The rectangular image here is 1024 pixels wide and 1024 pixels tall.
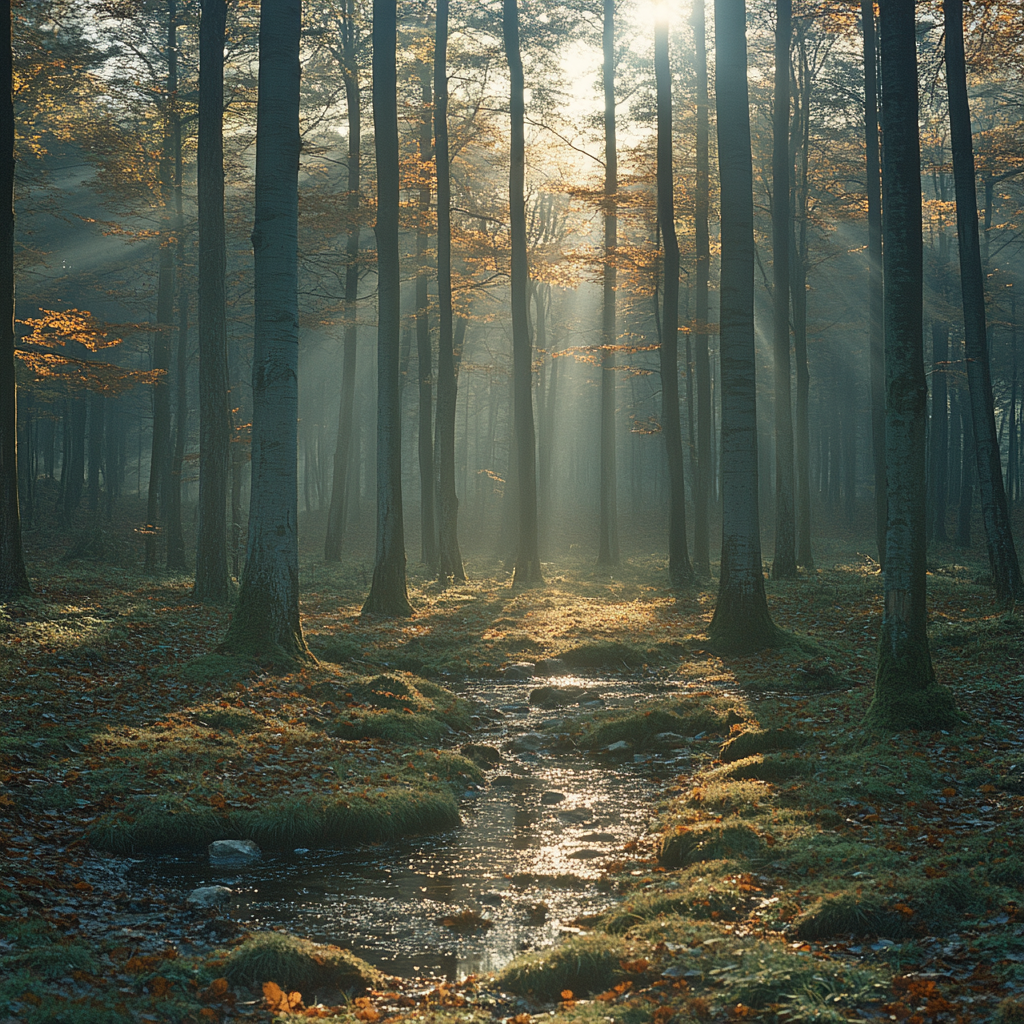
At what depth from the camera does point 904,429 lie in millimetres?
7094

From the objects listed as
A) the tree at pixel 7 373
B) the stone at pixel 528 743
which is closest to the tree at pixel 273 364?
the stone at pixel 528 743

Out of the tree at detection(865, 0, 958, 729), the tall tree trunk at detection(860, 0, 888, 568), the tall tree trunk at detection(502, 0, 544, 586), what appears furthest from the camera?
the tall tree trunk at detection(502, 0, 544, 586)

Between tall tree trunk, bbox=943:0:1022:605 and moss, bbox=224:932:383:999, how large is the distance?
1155 cm

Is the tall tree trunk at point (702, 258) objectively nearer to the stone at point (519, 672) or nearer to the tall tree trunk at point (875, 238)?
the tall tree trunk at point (875, 238)

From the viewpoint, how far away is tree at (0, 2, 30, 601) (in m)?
11.8

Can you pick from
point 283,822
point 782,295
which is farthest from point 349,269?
point 283,822

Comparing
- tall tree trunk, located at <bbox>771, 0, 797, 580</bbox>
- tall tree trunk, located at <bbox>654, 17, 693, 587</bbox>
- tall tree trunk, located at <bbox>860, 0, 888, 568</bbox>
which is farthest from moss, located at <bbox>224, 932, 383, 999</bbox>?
tall tree trunk, located at <bbox>860, 0, 888, 568</bbox>

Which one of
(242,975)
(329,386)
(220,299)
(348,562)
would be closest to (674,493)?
(220,299)

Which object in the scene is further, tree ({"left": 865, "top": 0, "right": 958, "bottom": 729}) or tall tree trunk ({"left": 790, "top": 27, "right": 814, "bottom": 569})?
tall tree trunk ({"left": 790, "top": 27, "right": 814, "bottom": 569})

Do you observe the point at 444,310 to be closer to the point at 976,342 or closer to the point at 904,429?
the point at 976,342

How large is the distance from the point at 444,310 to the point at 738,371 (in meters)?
9.40

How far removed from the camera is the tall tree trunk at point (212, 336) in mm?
14547

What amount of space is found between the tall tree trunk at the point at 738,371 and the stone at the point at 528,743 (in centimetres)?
402

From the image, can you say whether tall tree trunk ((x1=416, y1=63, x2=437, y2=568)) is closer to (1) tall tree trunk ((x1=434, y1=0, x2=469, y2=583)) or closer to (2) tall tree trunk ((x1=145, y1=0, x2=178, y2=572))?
(1) tall tree trunk ((x1=434, y1=0, x2=469, y2=583))
